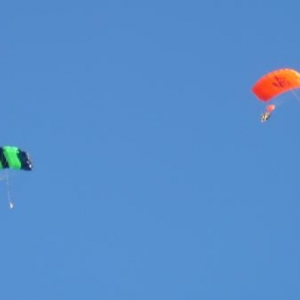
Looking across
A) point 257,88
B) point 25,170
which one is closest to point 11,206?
point 25,170

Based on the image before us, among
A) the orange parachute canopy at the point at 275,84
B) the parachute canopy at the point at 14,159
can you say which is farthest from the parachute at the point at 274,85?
the parachute canopy at the point at 14,159

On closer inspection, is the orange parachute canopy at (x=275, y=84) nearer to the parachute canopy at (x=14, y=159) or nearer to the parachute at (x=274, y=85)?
the parachute at (x=274, y=85)

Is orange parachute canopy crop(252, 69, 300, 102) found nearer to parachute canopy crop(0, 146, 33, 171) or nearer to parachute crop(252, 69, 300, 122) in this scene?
parachute crop(252, 69, 300, 122)

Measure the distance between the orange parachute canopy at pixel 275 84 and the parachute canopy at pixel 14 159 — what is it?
15.1m

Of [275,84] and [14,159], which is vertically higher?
[275,84]

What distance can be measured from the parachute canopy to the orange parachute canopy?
15.1 m

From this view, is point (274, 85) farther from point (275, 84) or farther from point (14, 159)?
point (14, 159)

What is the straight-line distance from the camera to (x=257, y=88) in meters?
96.1

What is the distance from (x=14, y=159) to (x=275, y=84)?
17197mm

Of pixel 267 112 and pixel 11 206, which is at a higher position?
pixel 267 112

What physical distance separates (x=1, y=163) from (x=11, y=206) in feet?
14.0

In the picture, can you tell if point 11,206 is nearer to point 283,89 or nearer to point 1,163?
point 1,163

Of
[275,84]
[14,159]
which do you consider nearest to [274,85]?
[275,84]

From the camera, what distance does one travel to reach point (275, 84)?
9500cm
